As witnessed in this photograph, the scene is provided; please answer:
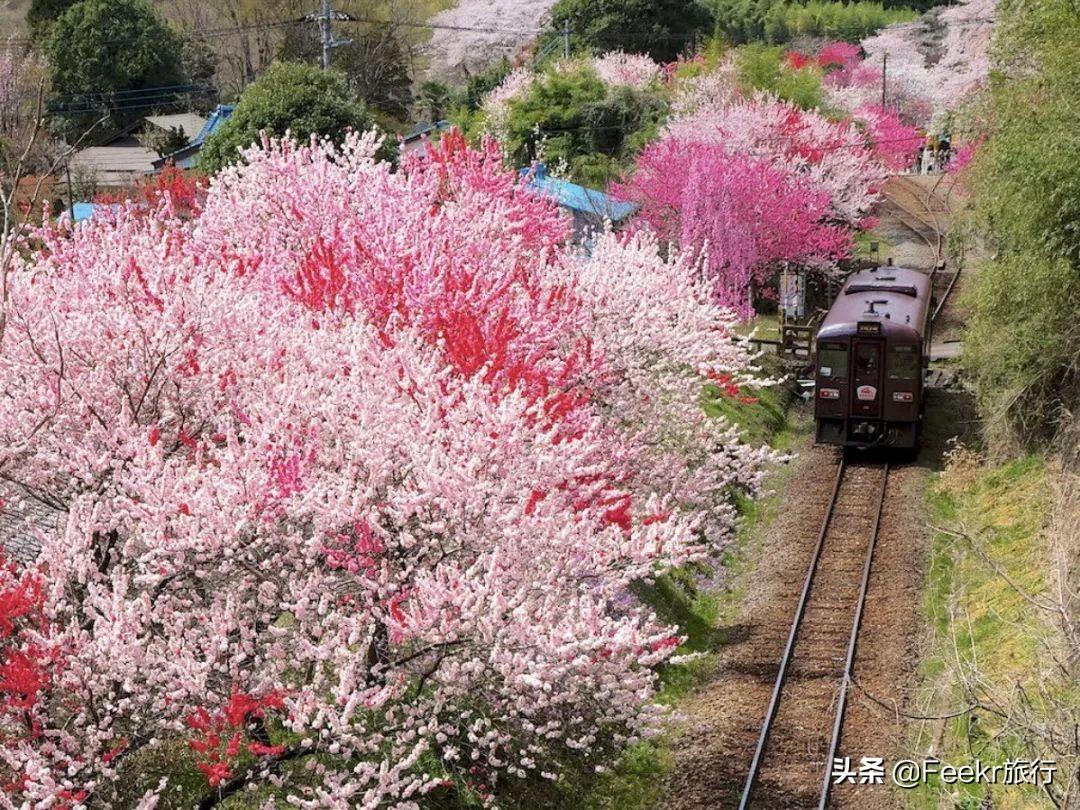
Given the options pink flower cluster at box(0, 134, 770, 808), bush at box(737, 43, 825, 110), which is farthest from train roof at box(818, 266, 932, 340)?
bush at box(737, 43, 825, 110)

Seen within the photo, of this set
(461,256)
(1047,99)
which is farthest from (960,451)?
(461,256)

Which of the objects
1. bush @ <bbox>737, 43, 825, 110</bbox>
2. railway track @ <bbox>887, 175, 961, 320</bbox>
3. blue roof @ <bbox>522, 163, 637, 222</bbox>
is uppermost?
bush @ <bbox>737, 43, 825, 110</bbox>

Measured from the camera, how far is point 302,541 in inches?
433

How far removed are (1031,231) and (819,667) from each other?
9.16m

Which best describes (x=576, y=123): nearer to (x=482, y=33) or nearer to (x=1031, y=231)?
(x=1031, y=231)

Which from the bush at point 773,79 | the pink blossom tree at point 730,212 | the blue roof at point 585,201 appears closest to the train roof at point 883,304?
the pink blossom tree at point 730,212

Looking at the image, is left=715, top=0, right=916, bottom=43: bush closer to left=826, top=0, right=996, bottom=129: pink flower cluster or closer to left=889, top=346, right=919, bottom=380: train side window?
left=826, top=0, right=996, bottom=129: pink flower cluster

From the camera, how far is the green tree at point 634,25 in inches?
2534

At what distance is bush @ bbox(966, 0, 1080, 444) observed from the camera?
21094 mm

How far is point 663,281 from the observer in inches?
719

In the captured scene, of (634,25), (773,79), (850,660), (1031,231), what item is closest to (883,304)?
(1031,231)

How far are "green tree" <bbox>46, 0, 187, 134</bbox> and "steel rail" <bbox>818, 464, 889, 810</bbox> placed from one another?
144 ft

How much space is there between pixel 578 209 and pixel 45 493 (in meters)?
27.4

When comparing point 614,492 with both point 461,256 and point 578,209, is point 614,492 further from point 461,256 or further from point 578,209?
point 578,209
